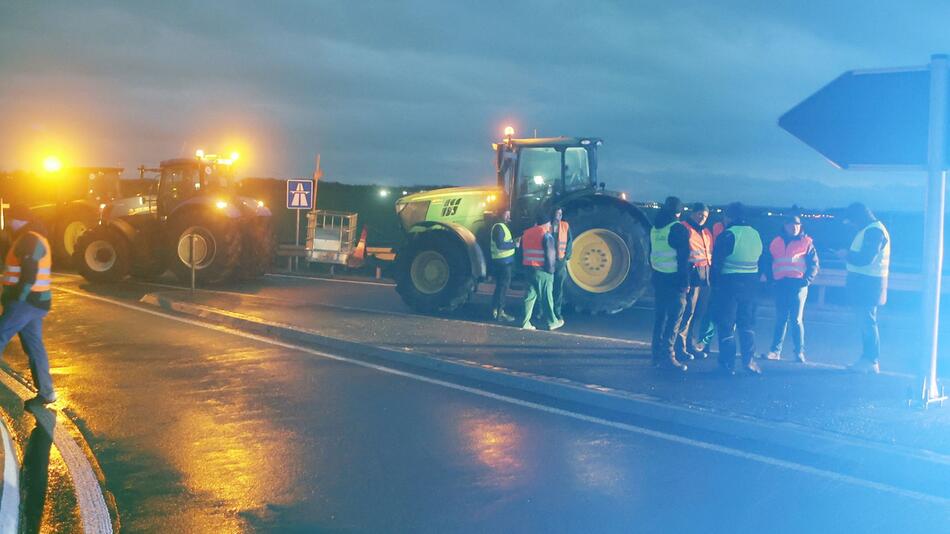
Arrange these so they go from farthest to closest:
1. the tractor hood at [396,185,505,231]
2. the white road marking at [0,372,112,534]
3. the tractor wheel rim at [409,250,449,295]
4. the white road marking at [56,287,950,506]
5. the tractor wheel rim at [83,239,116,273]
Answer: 1. the tractor wheel rim at [83,239,116,273]
2. the tractor hood at [396,185,505,231]
3. the tractor wheel rim at [409,250,449,295]
4. the white road marking at [56,287,950,506]
5. the white road marking at [0,372,112,534]

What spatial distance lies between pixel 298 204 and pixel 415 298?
9417 millimetres

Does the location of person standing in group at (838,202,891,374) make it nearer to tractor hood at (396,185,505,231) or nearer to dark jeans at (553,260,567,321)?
dark jeans at (553,260,567,321)

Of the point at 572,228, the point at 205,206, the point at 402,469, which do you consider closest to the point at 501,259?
the point at 572,228

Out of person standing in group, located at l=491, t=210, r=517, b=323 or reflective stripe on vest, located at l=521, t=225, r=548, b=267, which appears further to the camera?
person standing in group, located at l=491, t=210, r=517, b=323

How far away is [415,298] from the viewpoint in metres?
16.3

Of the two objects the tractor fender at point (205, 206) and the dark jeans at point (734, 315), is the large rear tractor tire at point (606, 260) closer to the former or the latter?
the dark jeans at point (734, 315)

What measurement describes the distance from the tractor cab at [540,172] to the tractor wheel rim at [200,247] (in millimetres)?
8637

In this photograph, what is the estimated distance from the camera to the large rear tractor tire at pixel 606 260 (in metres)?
15.6

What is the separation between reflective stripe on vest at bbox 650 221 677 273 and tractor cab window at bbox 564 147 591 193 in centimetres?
561

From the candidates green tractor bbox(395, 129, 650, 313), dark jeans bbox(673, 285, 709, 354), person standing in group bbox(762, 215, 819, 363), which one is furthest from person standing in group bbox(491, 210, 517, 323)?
person standing in group bbox(762, 215, 819, 363)

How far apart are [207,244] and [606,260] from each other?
1022cm

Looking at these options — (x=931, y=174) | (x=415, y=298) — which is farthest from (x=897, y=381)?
(x=415, y=298)

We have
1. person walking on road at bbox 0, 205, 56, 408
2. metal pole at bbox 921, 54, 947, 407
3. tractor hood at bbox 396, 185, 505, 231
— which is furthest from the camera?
tractor hood at bbox 396, 185, 505, 231

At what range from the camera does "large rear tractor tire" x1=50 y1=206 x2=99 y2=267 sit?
25812mm
